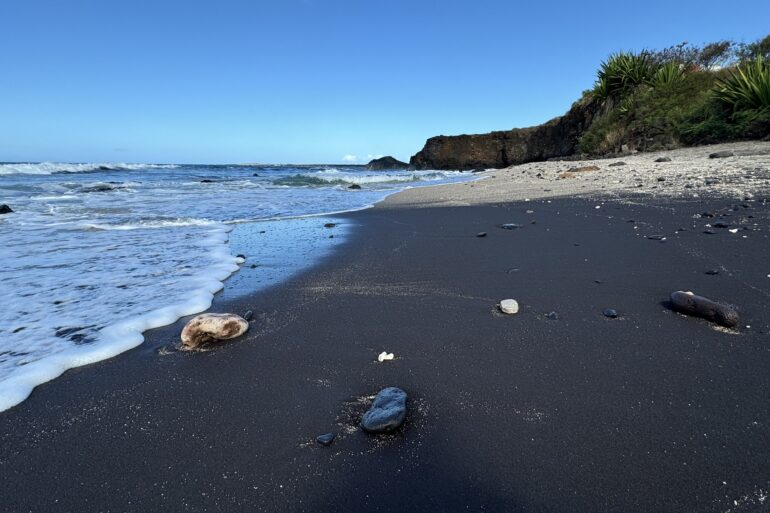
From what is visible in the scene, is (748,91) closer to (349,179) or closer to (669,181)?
(669,181)

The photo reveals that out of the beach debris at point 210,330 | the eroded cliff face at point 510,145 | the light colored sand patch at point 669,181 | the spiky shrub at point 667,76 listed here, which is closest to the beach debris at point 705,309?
the beach debris at point 210,330

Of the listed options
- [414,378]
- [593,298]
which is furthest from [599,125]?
[414,378]

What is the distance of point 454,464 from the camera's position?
116 cm

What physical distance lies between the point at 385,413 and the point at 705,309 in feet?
5.56

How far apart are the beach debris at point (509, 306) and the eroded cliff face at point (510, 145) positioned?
21041mm

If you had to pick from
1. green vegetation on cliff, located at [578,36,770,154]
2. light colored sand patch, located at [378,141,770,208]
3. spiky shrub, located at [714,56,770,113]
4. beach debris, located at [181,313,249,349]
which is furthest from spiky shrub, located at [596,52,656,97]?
beach debris, located at [181,313,249,349]

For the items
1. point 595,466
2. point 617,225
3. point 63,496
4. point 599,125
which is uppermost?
point 599,125

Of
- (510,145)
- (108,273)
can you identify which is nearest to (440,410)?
(108,273)

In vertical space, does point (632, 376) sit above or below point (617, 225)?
below

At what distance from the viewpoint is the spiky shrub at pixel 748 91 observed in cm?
987

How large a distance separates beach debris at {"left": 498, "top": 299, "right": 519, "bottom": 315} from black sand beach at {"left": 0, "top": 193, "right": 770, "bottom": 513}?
0.05 metres

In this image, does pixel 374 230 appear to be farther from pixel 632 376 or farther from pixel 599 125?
pixel 599 125

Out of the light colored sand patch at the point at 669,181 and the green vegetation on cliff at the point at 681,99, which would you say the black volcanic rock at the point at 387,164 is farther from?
the light colored sand patch at the point at 669,181

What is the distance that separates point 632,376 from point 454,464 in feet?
2.82
